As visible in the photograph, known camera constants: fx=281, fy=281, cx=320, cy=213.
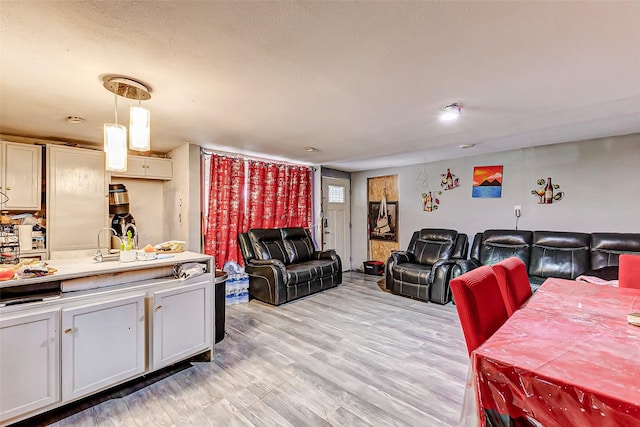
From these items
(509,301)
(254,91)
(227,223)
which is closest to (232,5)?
(254,91)

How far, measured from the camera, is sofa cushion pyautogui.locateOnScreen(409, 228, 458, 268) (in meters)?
4.43

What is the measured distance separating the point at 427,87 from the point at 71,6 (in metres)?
Answer: 2.03

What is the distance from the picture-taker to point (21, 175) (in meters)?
2.95

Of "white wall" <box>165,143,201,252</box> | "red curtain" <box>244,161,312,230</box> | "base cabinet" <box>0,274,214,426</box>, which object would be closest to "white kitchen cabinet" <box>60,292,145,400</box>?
"base cabinet" <box>0,274,214,426</box>

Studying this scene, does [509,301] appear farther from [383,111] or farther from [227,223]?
[227,223]

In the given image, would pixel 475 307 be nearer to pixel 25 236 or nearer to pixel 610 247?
pixel 610 247

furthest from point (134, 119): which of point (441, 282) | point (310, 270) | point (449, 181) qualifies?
point (449, 181)

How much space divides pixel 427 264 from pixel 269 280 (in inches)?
98.9

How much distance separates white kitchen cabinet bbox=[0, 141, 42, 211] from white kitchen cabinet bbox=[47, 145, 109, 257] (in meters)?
0.11

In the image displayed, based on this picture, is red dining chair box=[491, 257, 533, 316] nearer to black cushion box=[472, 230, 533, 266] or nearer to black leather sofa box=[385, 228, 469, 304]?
black leather sofa box=[385, 228, 469, 304]

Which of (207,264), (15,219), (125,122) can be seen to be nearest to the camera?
(207,264)

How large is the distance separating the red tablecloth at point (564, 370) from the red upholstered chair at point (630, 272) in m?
0.84

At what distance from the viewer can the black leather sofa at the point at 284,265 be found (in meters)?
3.87

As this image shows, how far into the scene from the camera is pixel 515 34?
1.43m
